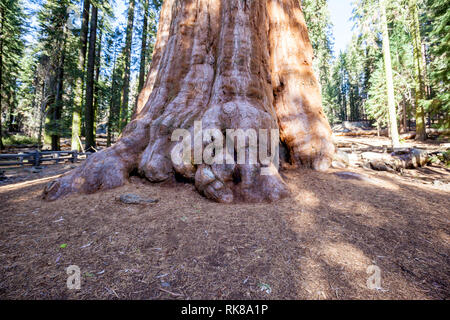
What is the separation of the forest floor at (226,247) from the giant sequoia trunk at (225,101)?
52cm

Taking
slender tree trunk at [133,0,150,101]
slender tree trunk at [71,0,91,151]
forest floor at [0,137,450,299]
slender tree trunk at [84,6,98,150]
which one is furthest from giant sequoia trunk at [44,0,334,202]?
slender tree trunk at [71,0,91,151]

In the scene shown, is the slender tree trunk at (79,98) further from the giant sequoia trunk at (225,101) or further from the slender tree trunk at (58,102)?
the giant sequoia trunk at (225,101)

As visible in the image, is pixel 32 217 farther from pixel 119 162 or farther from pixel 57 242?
pixel 119 162

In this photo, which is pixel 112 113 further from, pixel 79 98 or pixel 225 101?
pixel 225 101

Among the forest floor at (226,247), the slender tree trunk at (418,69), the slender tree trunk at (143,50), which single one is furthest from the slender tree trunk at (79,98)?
the slender tree trunk at (418,69)

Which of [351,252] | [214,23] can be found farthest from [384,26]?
[351,252]

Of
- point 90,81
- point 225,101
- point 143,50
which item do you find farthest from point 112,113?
point 225,101

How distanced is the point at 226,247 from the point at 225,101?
3.35 m

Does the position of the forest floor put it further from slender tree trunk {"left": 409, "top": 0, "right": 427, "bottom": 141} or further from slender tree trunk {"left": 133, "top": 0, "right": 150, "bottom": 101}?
slender tree trunk {"left": 409, "top": 0, "right": 427, "bottom": 141}

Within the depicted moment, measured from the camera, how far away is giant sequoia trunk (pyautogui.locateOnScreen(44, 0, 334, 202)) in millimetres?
3725

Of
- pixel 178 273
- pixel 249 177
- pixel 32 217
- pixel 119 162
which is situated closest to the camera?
pixel 178 273
